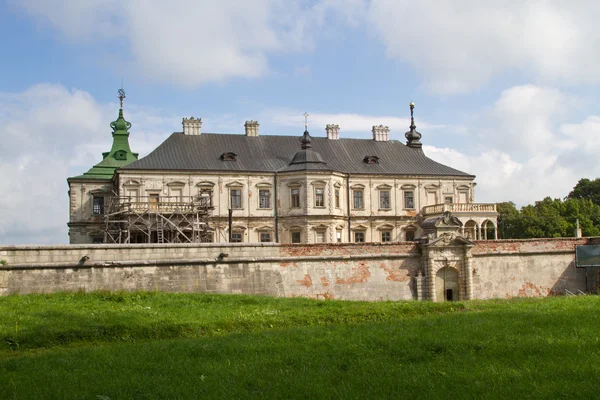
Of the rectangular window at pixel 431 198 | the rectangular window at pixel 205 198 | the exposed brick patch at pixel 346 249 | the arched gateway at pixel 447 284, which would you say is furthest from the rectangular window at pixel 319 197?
the arched gateway at pixel 447 284

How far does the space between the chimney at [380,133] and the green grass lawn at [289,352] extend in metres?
29.2

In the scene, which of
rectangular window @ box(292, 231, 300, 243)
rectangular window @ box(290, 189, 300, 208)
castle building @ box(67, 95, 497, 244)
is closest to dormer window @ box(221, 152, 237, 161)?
castle building @ box(67, 95, 497, 244)

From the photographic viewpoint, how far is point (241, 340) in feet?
47.6

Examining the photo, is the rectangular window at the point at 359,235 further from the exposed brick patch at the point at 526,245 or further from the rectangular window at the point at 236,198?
the exposed brick patch at the point at 526,245

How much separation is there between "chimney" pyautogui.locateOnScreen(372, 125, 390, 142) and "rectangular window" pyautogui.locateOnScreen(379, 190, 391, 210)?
203 inches

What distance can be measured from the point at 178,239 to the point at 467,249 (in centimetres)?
1584

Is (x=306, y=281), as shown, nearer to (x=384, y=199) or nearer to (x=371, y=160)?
(x=384, y=199)

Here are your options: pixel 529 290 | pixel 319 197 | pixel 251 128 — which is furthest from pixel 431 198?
pixel 529 290

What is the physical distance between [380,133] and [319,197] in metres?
8.97

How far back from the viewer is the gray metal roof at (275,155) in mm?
42406

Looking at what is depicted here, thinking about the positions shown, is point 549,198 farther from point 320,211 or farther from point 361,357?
point 361,357

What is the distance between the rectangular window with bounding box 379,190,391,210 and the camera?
44906 mm

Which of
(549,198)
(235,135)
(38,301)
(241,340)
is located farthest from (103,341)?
(549,198)

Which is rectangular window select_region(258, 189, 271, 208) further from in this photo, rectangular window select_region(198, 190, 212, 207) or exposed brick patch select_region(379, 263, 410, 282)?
exposed brick patch select_region(379, 263, 410, 282)
